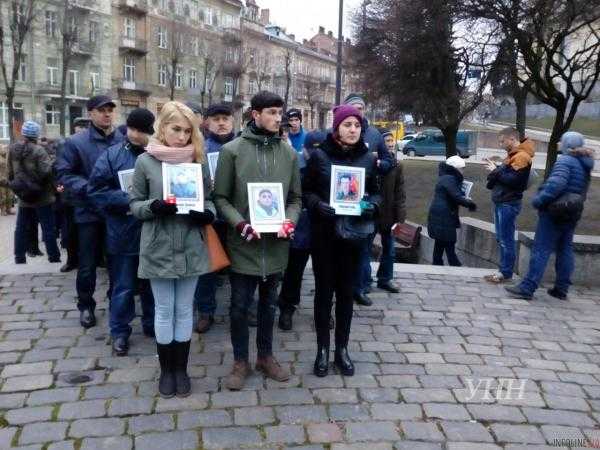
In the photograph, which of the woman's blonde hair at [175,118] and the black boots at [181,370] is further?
the black boots at [181,370]

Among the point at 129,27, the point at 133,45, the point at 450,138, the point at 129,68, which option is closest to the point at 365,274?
the point at 450,138

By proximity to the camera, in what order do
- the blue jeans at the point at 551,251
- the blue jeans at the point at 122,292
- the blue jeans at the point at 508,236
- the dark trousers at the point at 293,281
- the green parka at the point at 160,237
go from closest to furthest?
the green parka at the point at 160,237, the blue jeans at the point at 122,292, the dark trousers at the point at 293,281, the blue jeans at the point at 551,251, the blue jeans at the point at 508,236

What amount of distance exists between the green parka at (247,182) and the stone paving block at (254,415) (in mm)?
886

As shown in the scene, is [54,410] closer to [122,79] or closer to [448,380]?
[448,380]

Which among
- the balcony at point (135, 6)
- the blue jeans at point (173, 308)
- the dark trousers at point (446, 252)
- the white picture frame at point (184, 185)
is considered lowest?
the dark trousers at point (446, 252)

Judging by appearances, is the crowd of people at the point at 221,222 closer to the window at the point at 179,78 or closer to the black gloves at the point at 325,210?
the black gloves at the point at 325,210

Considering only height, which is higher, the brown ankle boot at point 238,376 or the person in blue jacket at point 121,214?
the person in blue jacket at point 121,214

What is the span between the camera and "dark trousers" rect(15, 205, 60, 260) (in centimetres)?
785

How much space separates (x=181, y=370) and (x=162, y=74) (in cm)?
5332

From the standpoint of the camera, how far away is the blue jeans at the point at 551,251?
6.43m

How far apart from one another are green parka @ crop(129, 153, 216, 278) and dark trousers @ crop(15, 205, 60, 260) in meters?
4.55

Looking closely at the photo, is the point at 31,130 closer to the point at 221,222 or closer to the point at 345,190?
the point at 221,222

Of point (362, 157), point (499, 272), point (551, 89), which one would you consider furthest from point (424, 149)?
point (362, 157)

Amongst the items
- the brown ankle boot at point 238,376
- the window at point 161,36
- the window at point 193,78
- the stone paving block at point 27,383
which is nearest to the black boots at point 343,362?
the brown ankle boot at point 238,376
